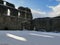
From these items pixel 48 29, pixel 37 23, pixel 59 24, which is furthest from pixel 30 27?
pixel 59 24

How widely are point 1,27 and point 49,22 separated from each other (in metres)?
1.86

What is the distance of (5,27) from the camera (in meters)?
5.46

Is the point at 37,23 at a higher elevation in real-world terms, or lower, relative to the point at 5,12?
lower

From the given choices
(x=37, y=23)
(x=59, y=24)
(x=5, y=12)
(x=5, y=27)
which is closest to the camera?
(x=59, y=24)

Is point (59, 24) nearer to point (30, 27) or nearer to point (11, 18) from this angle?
point (30, 27)

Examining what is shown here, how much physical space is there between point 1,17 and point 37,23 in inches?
59.4

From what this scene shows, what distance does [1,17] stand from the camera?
569 cm

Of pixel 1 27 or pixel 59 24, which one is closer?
pixel 59 24

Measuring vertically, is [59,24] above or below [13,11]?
below

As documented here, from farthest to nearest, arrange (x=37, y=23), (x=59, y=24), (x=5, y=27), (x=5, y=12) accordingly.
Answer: (x=5, y=12) → (x=5, y=27) → (x=37, y=23) → (x=59, y=24)

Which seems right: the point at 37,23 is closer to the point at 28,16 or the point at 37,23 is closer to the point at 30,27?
the point at 30,27

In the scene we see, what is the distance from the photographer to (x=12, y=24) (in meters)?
5.61

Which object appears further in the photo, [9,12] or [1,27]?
[9,12]

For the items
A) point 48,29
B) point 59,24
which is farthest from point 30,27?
point 59,24
